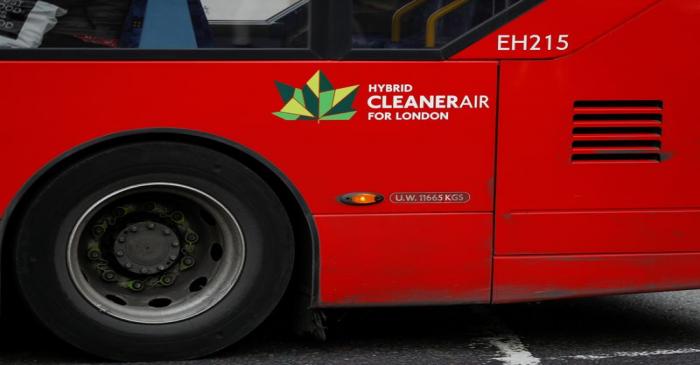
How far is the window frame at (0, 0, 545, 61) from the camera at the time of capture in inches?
183

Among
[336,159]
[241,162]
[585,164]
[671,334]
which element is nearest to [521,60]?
[585,164]

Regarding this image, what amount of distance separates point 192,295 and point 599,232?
5.90ft

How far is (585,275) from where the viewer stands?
200 inches

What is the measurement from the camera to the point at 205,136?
4758 mm

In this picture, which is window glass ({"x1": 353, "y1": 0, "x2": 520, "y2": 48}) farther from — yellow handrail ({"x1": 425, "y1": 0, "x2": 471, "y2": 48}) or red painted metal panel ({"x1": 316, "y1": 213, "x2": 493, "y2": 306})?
red painted metal panel ({"x1": 316, "y1": 213, "x2": 493, "y2": 306})

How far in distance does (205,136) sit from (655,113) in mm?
1948

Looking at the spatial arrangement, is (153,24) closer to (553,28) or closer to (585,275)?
(553,28)

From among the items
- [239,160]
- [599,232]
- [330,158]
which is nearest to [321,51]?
[330,158]

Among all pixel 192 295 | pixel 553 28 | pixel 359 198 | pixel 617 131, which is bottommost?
pixel 192 295

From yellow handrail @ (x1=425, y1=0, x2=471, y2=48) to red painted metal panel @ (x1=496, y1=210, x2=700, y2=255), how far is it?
83cm

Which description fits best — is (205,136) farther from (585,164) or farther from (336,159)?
(585,164)

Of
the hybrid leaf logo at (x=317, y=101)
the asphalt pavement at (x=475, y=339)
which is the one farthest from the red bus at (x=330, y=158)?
the asphalt pavement at (x=475, y=339)

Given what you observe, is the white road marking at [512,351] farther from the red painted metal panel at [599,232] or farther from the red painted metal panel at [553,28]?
the red painted metal panel at [553,28]

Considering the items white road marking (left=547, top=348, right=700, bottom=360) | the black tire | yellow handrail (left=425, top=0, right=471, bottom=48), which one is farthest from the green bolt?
white road marking (left=547, top=348, right=700, bottom=360)
